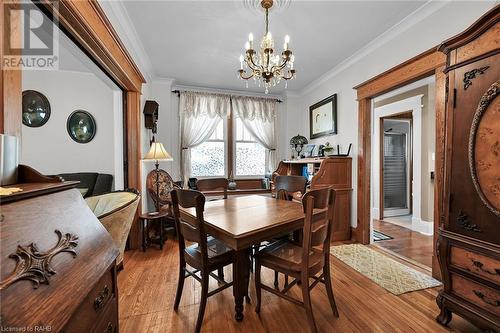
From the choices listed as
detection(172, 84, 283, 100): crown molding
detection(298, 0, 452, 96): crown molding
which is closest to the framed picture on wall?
detection(298, 0, 452, 96): crown molding

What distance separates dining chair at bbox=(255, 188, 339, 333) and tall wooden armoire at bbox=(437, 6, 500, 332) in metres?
0.81

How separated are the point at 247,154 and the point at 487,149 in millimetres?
3625

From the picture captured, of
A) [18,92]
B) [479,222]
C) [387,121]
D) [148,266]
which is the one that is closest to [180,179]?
[148,266]

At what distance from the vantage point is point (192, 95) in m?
4.18

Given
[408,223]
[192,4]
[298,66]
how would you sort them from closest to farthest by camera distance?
[192,4] < [298,66] < [408,223]

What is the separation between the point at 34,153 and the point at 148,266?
9.16ft

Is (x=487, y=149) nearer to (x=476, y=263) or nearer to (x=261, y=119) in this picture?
(x=476, y=263)

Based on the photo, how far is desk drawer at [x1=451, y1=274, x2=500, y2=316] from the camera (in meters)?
1.31

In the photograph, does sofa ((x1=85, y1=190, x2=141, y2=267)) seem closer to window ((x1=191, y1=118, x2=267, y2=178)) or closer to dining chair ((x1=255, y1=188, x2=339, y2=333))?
dining chair ((x1=255, y1=188, x2=339, y2=333))

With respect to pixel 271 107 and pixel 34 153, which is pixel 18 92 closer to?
pixel 34 153

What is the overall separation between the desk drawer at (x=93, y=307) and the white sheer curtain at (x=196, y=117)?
10.7 ft

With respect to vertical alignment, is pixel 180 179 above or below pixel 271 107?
below

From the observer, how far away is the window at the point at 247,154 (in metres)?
4.58

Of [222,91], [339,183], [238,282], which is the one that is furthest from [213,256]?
[222,91]
